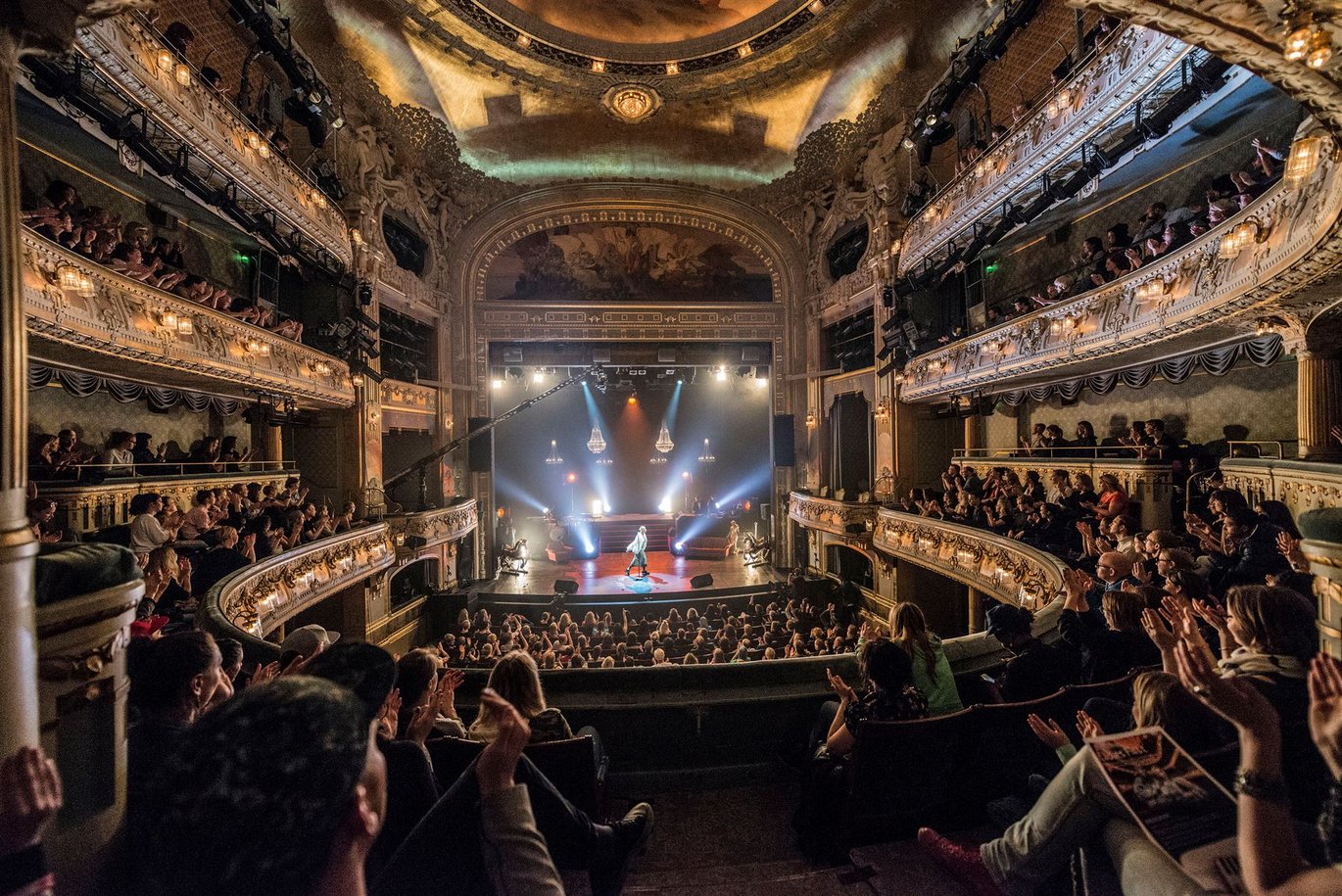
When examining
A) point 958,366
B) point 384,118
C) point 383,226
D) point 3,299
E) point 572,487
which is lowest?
point 572,487

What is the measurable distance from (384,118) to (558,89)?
14.3 feet

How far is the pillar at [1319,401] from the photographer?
5910mm

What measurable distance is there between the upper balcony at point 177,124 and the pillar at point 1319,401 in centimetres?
1233

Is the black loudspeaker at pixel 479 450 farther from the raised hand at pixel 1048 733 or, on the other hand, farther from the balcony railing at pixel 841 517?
the raised hand at pixel 1048 733

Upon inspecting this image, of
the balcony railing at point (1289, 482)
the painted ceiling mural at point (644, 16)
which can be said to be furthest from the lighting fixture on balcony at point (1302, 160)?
the painted ceiling mural at point (644, 16)

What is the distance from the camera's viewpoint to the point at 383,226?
1452cm

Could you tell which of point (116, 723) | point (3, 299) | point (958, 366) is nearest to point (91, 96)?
point (3, 299)

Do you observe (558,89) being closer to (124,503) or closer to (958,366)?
(958,366)

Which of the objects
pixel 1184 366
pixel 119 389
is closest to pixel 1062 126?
pixel 1184 366

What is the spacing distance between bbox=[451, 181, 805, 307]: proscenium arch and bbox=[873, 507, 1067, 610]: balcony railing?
28.2ft

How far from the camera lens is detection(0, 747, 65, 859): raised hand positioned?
1.12 m

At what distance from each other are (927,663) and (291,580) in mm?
9033

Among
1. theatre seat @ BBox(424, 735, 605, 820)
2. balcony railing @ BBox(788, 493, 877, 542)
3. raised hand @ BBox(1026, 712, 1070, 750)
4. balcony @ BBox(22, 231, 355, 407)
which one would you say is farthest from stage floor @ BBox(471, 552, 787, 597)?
raised hand @ BBox(1026, 712, 1070, 750)

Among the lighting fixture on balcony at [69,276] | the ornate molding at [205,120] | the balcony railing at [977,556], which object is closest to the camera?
the lighting fixture on balcony at [69,276]
